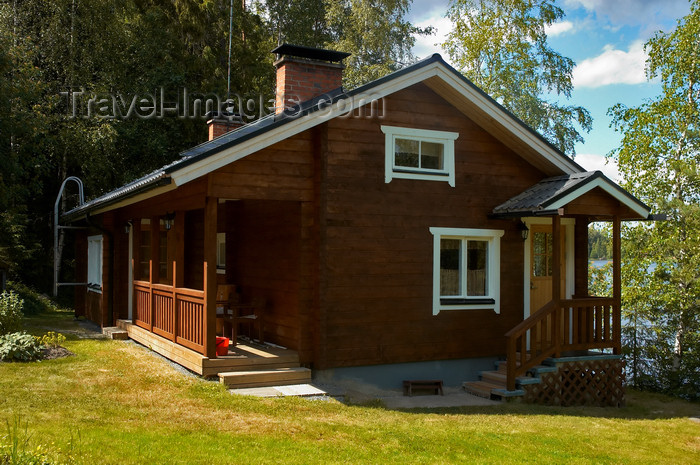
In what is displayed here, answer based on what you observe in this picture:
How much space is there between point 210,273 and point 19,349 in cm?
351

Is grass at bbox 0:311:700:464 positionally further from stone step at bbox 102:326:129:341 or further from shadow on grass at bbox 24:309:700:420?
stone step at bbox 102:326:129:341

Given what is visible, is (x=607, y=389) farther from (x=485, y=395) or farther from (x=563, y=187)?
(x=563, y=187)

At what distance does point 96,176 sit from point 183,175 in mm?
14669

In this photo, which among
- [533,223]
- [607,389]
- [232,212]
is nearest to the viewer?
[607,389]

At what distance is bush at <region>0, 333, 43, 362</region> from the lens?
1024 cm

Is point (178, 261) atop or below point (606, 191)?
below

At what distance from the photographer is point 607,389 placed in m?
11.1

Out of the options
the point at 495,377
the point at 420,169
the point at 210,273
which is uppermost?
the point at 420,169

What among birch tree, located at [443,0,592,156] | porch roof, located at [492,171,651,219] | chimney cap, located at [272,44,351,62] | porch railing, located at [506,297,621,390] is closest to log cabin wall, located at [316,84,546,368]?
porch roof, located at [492,171,651,219]

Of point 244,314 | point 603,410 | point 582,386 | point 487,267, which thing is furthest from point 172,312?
point 603,410

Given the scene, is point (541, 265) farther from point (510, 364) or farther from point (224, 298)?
point (224, 298)

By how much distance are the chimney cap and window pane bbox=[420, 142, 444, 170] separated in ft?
8.35

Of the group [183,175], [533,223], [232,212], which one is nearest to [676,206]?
[533,223]

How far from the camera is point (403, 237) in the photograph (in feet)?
35.3
